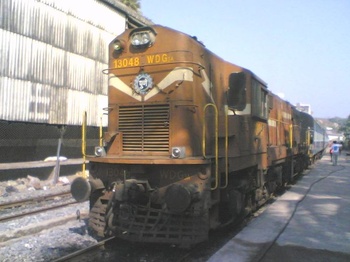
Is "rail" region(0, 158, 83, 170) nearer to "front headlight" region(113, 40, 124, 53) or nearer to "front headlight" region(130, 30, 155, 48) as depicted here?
"front headlight" region(113, 40, 124, 53)

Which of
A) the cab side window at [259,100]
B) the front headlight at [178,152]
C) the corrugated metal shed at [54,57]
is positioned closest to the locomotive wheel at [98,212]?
the front headlight at [178,152]

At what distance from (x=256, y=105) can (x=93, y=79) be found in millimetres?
11028

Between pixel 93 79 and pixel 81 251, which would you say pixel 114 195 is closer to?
pixel 81 251

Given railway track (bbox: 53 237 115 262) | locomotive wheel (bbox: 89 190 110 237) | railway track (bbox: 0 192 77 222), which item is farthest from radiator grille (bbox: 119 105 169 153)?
railway track (bbox: 0 192 77 222)

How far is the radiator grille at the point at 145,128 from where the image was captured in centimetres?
595

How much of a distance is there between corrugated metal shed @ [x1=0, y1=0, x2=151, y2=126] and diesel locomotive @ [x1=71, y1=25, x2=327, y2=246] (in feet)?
26.7

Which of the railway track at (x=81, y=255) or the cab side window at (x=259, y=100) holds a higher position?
the cab side window at (x=259, y=100)

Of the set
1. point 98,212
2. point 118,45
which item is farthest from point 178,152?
point 118,45

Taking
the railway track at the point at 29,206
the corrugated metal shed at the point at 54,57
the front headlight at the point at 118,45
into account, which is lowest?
the railway track at the point at 29,206

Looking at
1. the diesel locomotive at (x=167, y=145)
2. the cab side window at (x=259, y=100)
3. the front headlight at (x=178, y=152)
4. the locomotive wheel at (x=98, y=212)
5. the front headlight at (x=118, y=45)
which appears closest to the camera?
the diesel locomotive at (x=167, y=145)

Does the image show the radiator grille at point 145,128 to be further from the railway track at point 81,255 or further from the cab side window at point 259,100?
the cab side window at point 259,100

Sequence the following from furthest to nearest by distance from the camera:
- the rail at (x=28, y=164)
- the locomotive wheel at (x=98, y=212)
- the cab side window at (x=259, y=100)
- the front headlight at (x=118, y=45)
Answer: the rail at (x=28, y=164) → the cab side window at (x=259, y=100) → the front headlight at (x=118, y=45) → the locomotive wheel at (x=98, y=212)

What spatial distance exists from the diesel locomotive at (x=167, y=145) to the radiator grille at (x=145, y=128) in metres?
0.02

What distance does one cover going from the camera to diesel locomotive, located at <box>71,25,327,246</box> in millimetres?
5293
